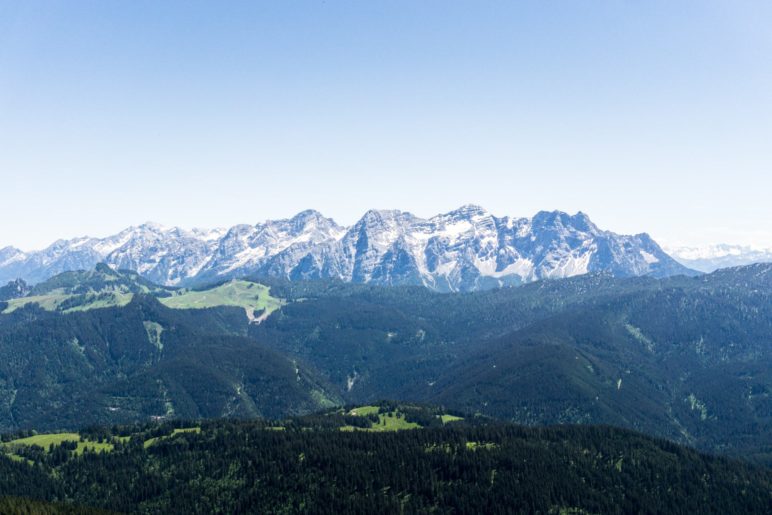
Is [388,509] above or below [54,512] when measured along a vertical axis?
below

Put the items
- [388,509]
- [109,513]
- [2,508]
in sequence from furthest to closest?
[388,509] < [109,513] < [2,508]

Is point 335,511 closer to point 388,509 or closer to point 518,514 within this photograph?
point 388,509

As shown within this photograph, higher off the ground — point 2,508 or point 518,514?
point 2,508

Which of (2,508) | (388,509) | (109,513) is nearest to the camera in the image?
(2,508)

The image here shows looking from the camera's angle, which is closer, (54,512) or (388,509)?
→ (54,512)

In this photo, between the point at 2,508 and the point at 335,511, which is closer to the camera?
the point at 2,508

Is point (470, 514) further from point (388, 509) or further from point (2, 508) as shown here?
point (2, 508)

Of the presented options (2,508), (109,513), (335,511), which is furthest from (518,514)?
(2,508)

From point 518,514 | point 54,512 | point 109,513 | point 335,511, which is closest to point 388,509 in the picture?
point 335,511
